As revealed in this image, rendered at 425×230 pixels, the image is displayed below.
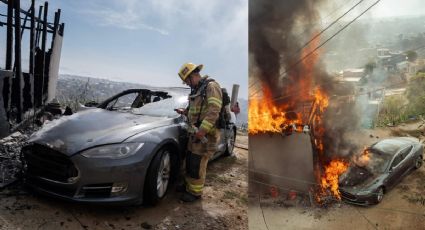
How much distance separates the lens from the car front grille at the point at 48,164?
3.93 metres

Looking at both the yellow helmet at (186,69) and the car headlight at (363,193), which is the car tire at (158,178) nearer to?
the yellow helmet at (186,69)

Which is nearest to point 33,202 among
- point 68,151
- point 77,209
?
point 77,209

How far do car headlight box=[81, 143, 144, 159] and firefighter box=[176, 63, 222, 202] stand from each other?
93 cm

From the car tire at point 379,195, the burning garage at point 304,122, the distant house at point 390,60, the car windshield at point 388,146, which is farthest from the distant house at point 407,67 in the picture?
the car tire at point 379,195

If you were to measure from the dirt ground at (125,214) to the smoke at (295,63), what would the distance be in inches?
88.8

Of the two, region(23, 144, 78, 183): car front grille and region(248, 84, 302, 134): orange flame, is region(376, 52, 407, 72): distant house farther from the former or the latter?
region(23, 144, 78, 183): car front grille

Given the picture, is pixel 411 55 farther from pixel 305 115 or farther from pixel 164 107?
pixel 164 107

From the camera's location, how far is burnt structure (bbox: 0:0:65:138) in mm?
6738

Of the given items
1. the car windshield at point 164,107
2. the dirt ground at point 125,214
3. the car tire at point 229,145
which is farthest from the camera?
the car tire at point 229,145

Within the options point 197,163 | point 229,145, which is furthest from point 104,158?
point 229,145

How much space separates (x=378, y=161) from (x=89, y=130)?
10.1 ft

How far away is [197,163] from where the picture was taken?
189 inches

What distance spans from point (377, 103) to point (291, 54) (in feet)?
2.09

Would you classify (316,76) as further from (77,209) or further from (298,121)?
(77,209)
